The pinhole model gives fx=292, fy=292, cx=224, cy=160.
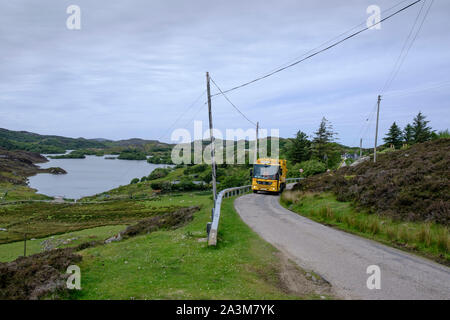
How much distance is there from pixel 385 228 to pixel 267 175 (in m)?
19.2

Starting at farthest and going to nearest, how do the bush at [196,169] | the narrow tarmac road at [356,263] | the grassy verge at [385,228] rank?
the bush at [196,169], the grassy verge at [385,228], the narrow tarmac road at [356,263]

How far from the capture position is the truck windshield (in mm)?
31438

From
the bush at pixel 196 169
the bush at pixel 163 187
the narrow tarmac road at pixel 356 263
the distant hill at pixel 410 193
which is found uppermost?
the distant hill at pixel 410 193

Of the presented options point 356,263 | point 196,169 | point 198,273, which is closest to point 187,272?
point 198,273

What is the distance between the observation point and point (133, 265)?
8688mm

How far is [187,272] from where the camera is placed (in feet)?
25.7

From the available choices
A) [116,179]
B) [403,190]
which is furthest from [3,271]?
[116,179]

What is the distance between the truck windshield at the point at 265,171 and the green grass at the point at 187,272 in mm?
20102

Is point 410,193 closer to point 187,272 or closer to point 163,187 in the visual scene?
point 187,272

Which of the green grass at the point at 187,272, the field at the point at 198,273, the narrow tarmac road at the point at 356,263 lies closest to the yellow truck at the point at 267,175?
the narrow tarmac road at the point at 356,263

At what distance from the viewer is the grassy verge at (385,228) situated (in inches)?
396

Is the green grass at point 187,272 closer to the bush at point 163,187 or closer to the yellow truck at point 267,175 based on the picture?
the yellow truck at point 267,175
